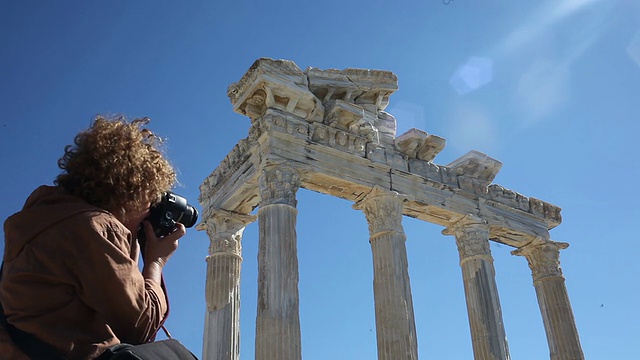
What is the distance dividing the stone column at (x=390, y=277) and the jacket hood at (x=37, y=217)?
46.4ft

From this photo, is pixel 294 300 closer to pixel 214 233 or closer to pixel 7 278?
pixel 214 233

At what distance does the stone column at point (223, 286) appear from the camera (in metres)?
17.5

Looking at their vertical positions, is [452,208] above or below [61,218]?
above

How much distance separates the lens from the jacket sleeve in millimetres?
2592

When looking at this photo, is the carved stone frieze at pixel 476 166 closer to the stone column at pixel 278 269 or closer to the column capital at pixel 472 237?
the column capital at pixel 472 237

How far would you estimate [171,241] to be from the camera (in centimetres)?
328

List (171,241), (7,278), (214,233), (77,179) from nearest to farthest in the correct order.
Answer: (7,278), (77,179), (171,241), (214,233)

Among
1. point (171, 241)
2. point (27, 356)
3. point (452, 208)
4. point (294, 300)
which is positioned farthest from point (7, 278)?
point (452, 208)

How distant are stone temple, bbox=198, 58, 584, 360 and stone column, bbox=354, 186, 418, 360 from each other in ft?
0.11

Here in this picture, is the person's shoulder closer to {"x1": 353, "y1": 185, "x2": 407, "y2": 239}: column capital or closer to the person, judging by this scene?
the person

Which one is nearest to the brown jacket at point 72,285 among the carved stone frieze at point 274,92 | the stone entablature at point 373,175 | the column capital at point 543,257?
the stone entablature at point 373,175

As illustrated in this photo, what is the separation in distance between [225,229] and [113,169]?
1604 centimetres

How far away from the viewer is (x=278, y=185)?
1634cm

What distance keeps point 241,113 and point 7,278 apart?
1541cm
